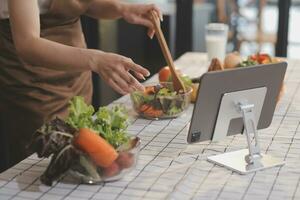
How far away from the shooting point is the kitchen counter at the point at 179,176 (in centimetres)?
140

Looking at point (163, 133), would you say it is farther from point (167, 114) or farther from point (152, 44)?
point (152, 44)

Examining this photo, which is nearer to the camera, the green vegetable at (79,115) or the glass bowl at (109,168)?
the glass bowl at (109,168)

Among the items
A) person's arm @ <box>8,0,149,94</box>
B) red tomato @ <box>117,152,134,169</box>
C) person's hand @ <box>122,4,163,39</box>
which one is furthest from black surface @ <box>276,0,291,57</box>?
red tomato @ <box>117,152,134,169</box>

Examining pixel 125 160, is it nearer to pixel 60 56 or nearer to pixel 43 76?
pixel 60 56

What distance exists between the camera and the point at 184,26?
13.3ft

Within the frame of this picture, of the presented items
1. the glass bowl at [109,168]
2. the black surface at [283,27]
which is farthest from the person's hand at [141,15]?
the black surface at [283,27]

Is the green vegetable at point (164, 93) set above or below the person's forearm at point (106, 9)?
below

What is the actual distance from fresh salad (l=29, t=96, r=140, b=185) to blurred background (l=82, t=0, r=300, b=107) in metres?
2.47

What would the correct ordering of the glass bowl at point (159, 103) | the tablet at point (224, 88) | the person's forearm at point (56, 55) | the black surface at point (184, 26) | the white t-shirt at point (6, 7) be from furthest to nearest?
the black surface at point (184, 26), the white t-shirt at point (6, 7), the glass bowl at point (159, 103), the person's forearm at point (56, 55), the tablet at point (224, 88)

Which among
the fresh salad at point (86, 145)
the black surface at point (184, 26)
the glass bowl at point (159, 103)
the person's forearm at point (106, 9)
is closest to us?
the fresh salad at point (86, 145)

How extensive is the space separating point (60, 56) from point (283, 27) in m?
2.34

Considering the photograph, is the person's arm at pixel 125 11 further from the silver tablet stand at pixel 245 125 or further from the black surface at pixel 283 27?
the black surface at pixel 283 27

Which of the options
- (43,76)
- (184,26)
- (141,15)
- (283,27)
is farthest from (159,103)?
(184,26)

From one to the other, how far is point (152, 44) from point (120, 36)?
9.5 inches
